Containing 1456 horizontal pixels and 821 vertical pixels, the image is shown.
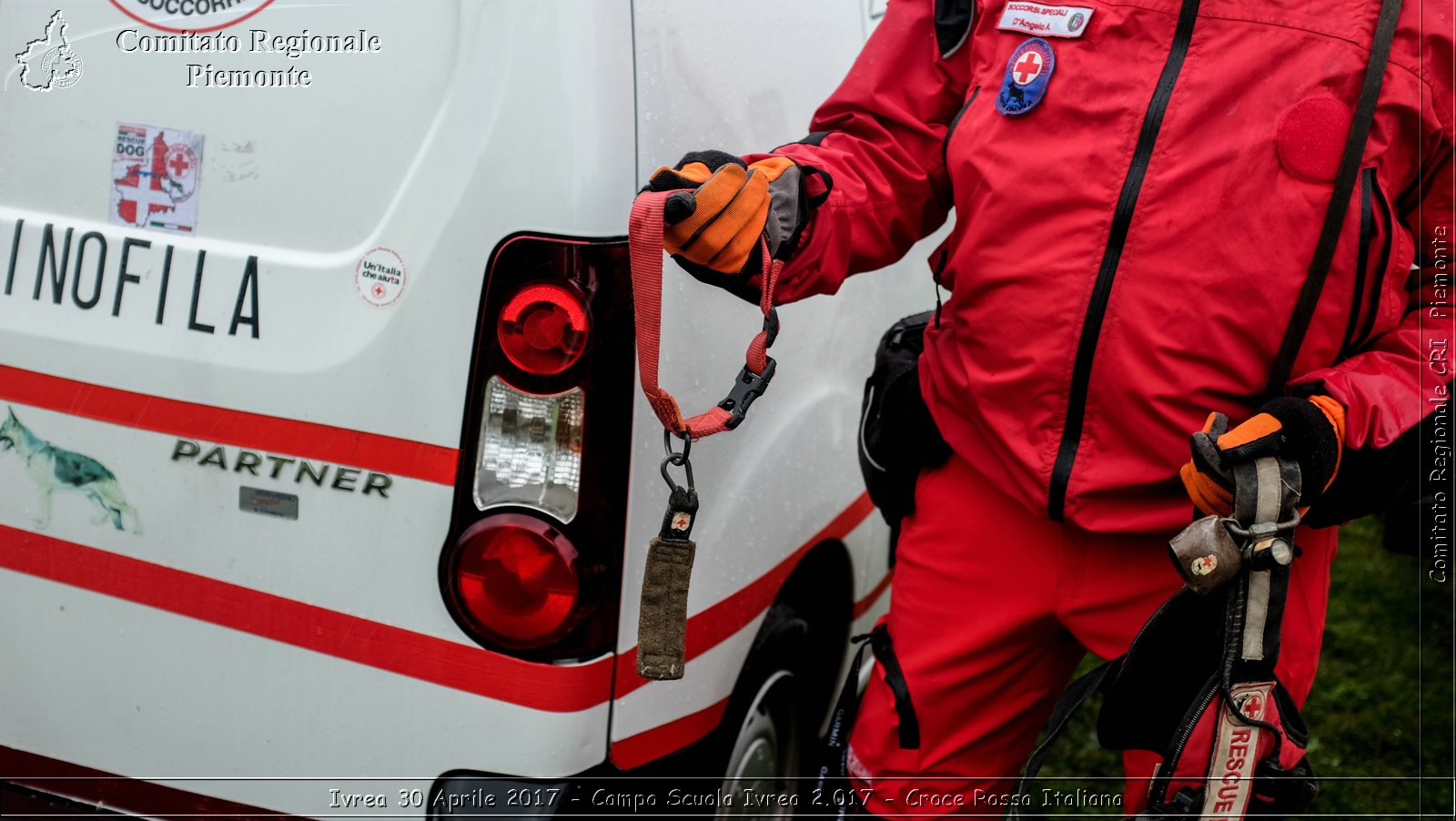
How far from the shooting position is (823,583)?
2.33 meters

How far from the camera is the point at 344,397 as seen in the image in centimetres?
163

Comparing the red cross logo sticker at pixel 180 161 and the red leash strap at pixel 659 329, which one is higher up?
the red cross logo sticker at pixel 180 161

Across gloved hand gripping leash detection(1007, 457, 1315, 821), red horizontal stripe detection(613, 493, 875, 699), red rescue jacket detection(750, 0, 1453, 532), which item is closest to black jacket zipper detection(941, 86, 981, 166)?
red rescue jacket detection(750, 0, 1453, 532)

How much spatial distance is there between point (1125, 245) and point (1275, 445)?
0.31m

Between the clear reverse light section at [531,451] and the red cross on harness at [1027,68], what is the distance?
73cm

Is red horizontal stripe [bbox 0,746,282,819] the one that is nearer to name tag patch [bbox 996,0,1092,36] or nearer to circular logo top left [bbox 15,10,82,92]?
circular logo top left [bbox 15,10,82,92]

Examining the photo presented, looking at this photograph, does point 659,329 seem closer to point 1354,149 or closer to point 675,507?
point 675,507

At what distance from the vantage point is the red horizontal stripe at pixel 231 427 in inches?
63.8

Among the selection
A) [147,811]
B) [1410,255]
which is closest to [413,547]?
[147,811]

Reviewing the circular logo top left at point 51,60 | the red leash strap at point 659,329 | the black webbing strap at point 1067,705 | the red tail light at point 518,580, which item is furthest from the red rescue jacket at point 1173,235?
the circular logo top left at point 51,60

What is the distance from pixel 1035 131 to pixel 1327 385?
0.50m

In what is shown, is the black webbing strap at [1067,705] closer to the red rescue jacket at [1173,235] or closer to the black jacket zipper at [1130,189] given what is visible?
the red rescue jacket at [1173,235]

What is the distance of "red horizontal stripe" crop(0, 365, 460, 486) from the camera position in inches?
63.8

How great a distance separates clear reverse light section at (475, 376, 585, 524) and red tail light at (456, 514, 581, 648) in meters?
0.03
